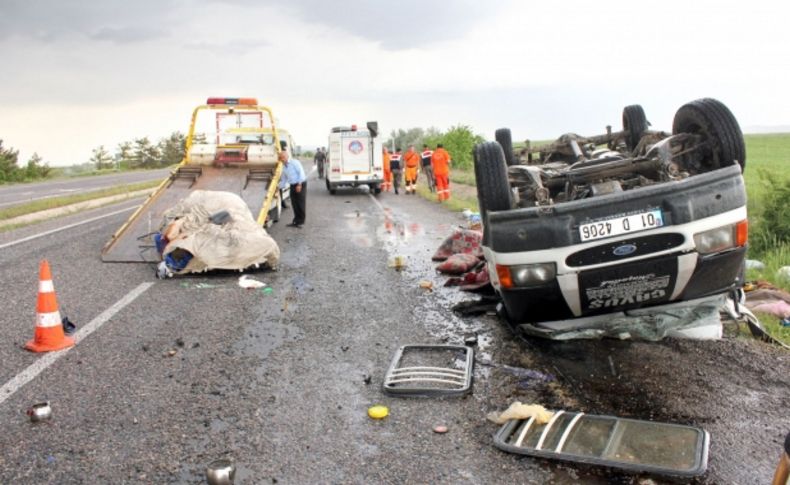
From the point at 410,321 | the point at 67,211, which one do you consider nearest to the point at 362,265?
the point at 410,321

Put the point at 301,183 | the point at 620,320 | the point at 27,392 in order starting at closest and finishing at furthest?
1. the point at 27,392
2. the point at 620,320
3. the point at 301,183

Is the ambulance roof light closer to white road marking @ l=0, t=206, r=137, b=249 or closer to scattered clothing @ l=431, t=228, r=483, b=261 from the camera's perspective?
white road marking @ l=0, t=206, r=137, b=249

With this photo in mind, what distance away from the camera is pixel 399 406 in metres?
4.17

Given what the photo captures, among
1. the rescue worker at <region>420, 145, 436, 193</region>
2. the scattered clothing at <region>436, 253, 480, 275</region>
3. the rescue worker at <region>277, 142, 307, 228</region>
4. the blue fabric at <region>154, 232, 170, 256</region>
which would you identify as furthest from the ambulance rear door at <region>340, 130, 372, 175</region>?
the scattered clothing at <region>436, 253, 480, 275</region>

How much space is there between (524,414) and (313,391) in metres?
1.42

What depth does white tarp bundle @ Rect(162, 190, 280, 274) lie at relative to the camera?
27.9 ft

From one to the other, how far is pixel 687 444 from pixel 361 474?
1656mm

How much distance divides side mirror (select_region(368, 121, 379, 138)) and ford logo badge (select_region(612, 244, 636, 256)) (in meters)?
20.6

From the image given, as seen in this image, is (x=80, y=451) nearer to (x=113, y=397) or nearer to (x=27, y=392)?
(x=113, y=397)

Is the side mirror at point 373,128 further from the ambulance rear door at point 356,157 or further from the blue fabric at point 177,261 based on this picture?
the blue fabric at point 177,261

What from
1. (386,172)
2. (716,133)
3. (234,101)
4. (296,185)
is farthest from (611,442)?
(386,172)

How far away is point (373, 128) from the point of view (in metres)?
24.2

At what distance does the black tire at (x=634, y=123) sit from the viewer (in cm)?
702

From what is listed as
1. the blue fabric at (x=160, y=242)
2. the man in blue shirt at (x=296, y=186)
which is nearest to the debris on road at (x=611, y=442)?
the blue fabric at (x=160, y=242)
